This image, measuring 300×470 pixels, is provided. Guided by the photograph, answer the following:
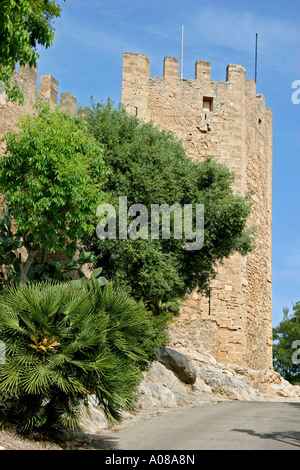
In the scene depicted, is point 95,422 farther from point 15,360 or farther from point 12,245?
point 12,245

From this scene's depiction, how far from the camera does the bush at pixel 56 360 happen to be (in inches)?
377

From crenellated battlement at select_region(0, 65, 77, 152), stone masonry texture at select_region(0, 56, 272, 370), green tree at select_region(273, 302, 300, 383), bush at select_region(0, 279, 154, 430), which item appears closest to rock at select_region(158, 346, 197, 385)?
stone masonry texture at select_region(0, 56, 272, 370)

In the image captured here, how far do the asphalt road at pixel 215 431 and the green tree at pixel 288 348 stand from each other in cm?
2373

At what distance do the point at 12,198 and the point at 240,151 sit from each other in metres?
13.7

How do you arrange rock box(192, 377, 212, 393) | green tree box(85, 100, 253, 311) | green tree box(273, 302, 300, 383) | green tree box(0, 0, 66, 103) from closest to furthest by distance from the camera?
green tree box(0, 0, 66, 103) → green tree box(85, 100, 253, 311) → rock box(192, 377, 212, 393) → green tree box(273, 302, 300, 383)

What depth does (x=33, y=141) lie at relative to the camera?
45.9ft

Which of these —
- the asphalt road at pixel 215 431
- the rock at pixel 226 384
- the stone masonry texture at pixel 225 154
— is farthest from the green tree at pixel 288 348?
the asphalt road at pixel 215 431

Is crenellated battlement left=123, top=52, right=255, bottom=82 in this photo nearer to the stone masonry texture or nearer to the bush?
the stone masonry texture

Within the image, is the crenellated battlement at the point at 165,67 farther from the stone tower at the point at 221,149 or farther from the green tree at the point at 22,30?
the green tree at the point at 22,30

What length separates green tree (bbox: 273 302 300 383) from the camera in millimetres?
38938

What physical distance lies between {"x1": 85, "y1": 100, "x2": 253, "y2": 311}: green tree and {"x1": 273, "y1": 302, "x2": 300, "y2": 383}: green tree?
811 inches

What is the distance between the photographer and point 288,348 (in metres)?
39.4

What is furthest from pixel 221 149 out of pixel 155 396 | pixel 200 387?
pixel 155 396
